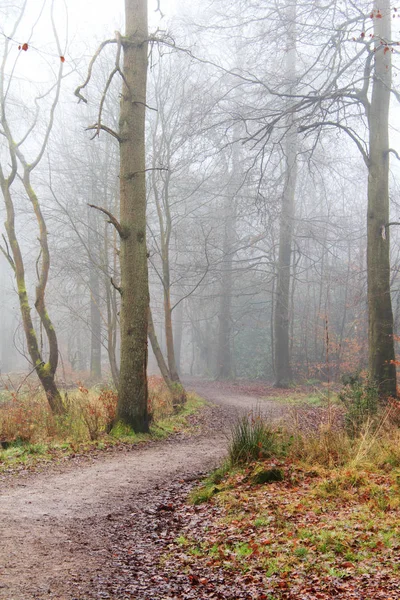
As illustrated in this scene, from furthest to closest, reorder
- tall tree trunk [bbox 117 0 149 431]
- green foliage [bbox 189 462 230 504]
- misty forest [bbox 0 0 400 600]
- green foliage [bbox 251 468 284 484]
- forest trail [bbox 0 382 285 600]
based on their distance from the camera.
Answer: tall tree trunk [bbox 117 0 149 431] < green foliage [bbox 251 468 284 484] < green foliage [bbox 189 462 230 504] < misty forest [bbox 0 0 400 600] < forest trail [bbox 0 382 285 600]

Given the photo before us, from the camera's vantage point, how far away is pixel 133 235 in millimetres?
8828

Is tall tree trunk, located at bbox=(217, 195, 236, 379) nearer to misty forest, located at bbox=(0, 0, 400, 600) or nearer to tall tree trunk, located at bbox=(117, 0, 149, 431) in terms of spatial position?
misty forest, located at bbox=(0, 0, 400, 600)

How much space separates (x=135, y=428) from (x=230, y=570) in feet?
16.5

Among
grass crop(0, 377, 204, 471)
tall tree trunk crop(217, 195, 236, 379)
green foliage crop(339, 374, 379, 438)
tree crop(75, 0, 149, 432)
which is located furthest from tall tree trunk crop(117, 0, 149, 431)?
tall tree trunk crop(217, 195, 236, 379)

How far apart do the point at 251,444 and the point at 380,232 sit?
556 cm

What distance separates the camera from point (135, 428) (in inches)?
345

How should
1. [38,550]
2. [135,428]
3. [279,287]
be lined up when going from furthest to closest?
[279,287] < [135,428] < [38,550]

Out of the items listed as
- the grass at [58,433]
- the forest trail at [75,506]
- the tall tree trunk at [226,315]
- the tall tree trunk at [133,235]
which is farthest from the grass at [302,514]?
the tall tree trunk at [226,315]

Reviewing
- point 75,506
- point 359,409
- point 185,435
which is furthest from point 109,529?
point 185,435

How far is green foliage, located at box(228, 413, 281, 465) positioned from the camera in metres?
6.34

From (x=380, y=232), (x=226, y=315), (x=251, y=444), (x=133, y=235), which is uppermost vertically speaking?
(x=380, y=232)

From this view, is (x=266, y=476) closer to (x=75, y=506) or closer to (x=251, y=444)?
(x=251, y=444)

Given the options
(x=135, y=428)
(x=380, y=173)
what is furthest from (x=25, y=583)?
(x=380, y=173)

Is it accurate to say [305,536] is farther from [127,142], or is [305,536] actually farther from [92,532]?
[127,142]
